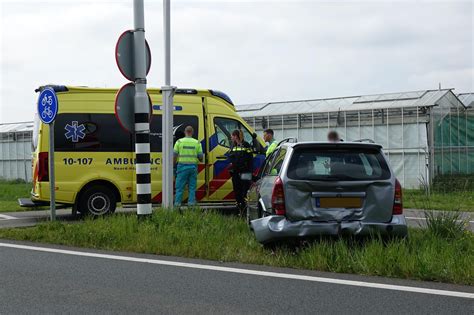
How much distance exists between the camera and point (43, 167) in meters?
11.7

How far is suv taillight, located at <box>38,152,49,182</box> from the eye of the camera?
38.3 ft

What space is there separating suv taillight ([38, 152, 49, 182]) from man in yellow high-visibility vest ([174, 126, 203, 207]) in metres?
2.54

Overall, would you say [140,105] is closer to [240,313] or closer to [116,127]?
[116,127]

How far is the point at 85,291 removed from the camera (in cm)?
577

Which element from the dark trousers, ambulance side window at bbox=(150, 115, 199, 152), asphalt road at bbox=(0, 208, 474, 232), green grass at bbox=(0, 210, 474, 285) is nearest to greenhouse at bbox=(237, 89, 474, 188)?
asphalt road at bbox=(0, 208, 474, 232)

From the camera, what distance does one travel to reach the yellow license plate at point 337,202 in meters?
7.01

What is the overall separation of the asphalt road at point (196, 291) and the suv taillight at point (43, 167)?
4.52m

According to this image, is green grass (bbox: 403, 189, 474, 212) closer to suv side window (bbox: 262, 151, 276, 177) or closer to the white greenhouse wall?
suv side window (bbox: 262, 151, 276, 177)

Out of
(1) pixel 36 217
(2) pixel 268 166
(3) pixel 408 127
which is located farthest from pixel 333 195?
(3) pixel 408 127

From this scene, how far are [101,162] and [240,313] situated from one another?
25.3 ft

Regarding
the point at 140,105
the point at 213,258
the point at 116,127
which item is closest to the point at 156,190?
the point at 116,127

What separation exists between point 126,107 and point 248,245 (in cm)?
309

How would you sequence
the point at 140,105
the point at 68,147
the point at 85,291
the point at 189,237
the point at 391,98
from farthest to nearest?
the point at 391,98
the point at 68,147
the point at 140,105
the point at 189,237
the point at 85,291

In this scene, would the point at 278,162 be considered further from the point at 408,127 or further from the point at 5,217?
the point at 408,127
